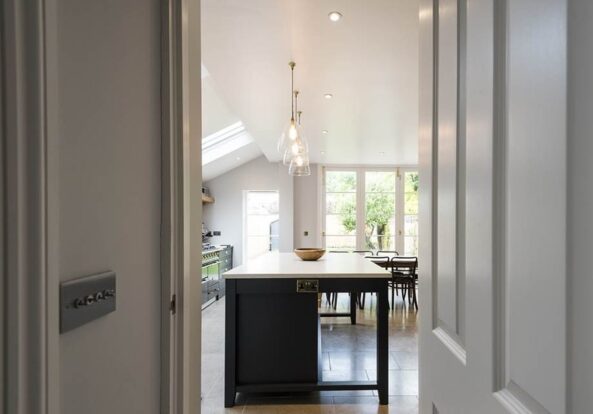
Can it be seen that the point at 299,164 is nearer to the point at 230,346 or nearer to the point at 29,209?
the point at 230,346

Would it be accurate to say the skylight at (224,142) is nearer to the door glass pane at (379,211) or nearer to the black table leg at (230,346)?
the door glass pane at (379,211)

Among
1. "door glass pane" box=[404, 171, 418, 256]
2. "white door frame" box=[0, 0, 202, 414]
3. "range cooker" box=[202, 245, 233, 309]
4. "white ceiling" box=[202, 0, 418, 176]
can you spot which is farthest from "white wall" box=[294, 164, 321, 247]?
"white door frame" box=[0, 0, 202, 414]

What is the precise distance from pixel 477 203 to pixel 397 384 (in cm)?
253

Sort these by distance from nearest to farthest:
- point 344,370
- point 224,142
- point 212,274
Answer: point 344,370
point 212,274
point 224,142

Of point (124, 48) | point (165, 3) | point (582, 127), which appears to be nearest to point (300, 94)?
point (165, 3)

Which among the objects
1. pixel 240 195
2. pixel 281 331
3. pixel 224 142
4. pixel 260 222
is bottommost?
pixel 281 331

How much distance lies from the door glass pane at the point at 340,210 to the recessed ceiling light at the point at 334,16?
543 cm

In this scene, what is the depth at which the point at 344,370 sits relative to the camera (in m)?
2.81

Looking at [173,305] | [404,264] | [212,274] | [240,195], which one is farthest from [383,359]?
[240,195]

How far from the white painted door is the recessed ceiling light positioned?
1291 mm

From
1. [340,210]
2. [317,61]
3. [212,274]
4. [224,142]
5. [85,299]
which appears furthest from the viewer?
[340,210]

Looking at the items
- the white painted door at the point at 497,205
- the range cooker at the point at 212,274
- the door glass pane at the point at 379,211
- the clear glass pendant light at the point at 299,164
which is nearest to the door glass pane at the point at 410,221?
the door glass pane at the point at 379,211

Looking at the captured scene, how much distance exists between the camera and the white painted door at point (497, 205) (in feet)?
1.41

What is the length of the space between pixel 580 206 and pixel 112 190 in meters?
0.90
